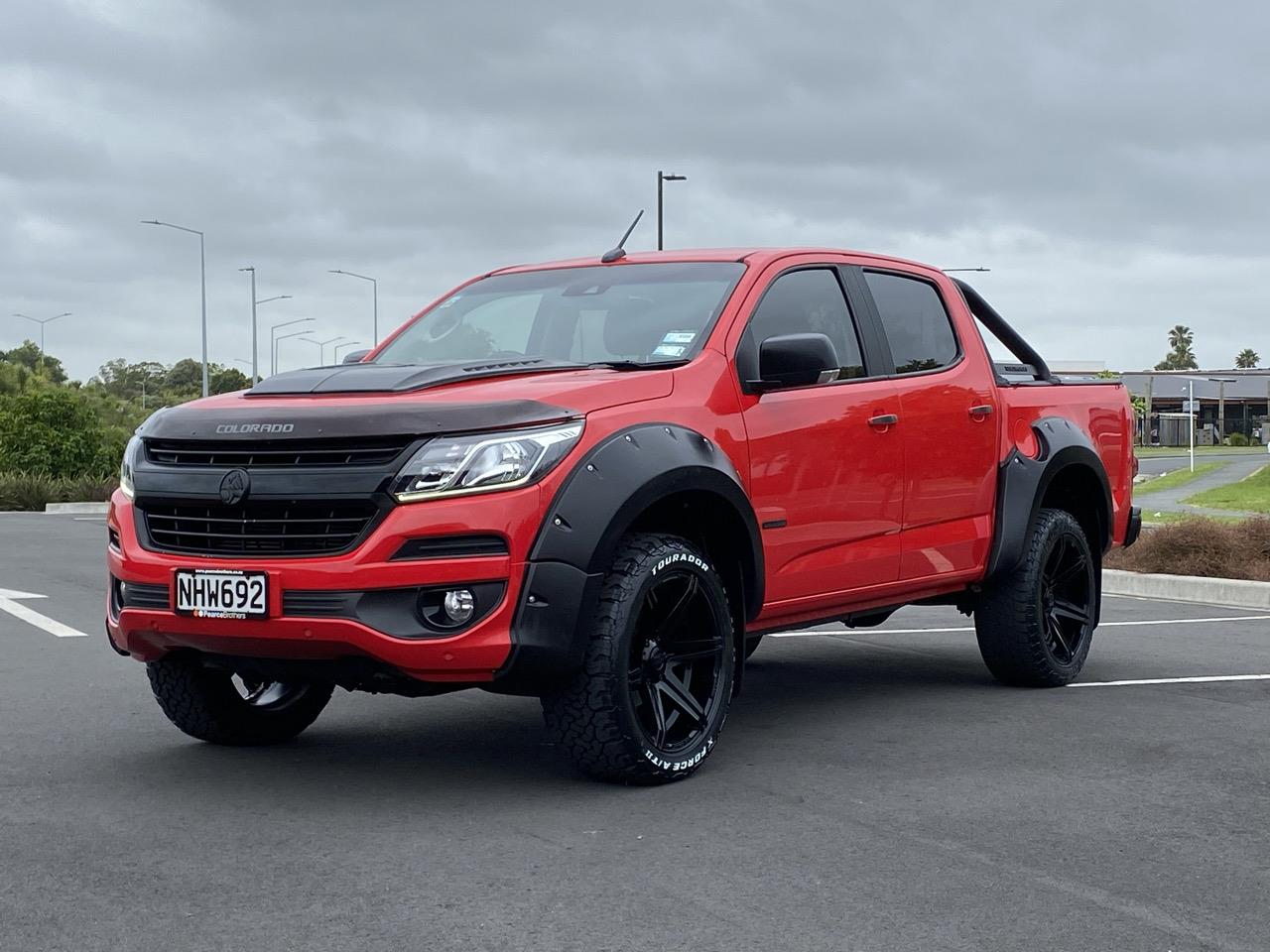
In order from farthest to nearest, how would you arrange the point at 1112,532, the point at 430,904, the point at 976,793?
1. the point at 1112,532
2. the point at 976,793
3. the point at 430,904

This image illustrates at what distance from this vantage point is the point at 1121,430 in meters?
8.79

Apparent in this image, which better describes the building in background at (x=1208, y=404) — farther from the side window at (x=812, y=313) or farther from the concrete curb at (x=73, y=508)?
the side window at (x=812, y=313)

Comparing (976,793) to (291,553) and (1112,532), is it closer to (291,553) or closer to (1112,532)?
(291,553)

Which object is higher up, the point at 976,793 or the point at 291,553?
the point at 291,553

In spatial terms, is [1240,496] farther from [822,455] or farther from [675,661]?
[675,661]

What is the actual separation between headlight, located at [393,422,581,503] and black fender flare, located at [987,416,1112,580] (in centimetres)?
309

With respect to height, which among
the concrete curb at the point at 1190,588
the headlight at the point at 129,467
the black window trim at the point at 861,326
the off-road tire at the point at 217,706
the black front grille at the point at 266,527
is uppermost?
the black window trim at the point at 861,326

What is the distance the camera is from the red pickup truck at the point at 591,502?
5.22 m

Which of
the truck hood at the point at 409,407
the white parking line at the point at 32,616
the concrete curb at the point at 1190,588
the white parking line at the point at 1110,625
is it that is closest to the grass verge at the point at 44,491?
the white parking line at the point at 32,616

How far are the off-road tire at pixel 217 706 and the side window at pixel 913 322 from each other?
2.86 meters

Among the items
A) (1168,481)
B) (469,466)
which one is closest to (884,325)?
(469,466)

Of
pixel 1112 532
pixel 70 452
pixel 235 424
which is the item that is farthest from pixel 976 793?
pixel 70 452

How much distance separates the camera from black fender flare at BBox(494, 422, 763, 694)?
5242mm

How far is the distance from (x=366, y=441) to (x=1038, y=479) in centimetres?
373
